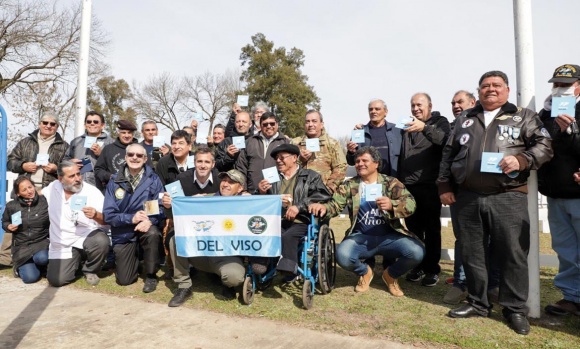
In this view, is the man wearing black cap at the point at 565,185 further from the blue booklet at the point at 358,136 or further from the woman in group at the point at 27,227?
the woman in group at the point at 27,227

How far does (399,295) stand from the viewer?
4.50m

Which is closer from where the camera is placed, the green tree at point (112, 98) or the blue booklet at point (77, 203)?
the blue booklet at point (77, 203)

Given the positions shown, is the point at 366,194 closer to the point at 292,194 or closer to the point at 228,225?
the point at 292,194

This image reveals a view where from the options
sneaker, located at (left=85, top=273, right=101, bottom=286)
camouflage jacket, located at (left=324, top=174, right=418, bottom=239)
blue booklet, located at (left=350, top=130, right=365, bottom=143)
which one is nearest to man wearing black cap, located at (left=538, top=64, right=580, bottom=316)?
camouflage jacket, located at (left=324, top=174, right=418, bottom=239)

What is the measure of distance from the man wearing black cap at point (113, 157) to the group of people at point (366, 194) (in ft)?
0.06

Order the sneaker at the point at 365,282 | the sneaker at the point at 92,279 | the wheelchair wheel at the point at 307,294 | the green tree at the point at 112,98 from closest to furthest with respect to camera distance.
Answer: the wheelchair wheel at the point at 307,294, the sneaker at the point at 365,282, the sneaker at the point at 92,279, the green tree at the point at 112,98

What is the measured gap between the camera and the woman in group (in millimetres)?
5219

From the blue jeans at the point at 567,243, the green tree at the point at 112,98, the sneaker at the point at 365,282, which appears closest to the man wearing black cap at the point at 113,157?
the sneaker at the point at 365,282

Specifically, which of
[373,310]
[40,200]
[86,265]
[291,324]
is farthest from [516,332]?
[40,200]

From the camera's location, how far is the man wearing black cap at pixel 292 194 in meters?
4.28

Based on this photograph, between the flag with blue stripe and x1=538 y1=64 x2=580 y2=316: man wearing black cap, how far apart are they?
2594 millimetres

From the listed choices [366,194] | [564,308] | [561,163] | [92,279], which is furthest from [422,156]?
[92,279]

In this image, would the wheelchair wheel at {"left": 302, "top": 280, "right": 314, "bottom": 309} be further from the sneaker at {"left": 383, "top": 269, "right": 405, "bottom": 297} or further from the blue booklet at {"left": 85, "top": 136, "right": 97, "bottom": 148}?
the blue booklet at {"left": 85, "top": 136, "right": 97, "bottom": 148}

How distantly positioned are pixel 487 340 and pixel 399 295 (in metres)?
1.29
